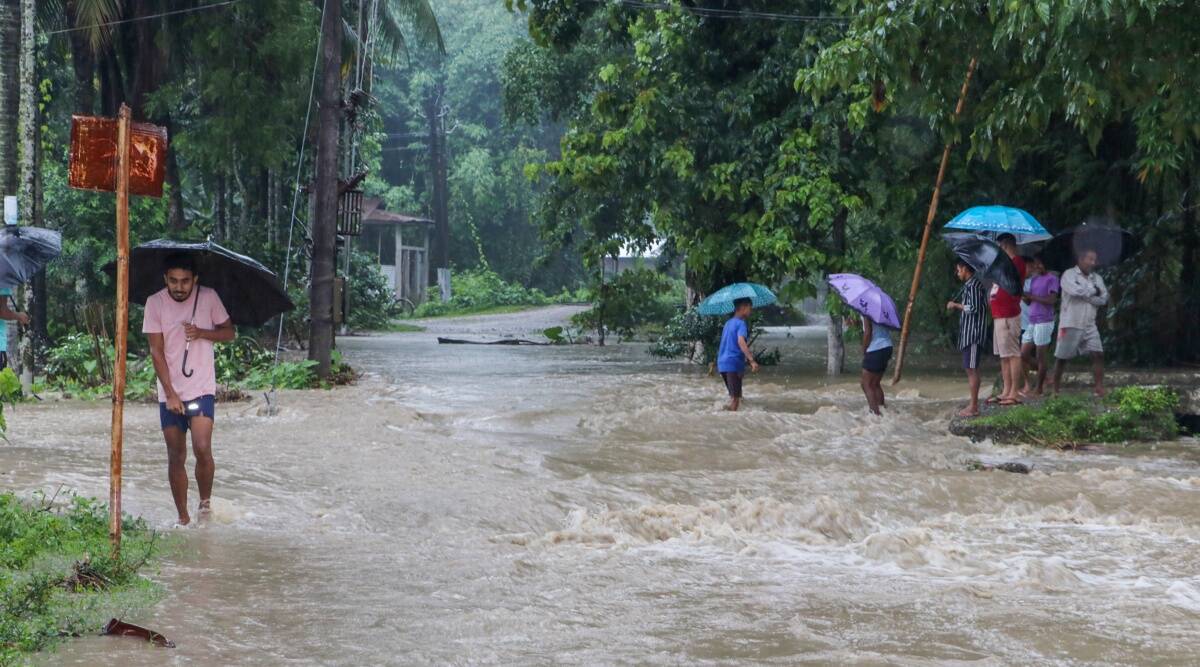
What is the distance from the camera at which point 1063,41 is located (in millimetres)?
8969

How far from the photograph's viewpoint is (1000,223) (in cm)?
1502

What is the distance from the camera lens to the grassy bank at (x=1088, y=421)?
12.9 metres

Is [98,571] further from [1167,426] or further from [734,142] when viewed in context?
[734,142]

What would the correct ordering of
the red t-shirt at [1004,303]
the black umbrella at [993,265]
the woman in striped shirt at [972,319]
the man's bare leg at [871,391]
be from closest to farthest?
1. the black umbrella at [993,265]
2. the red t-shirt at [1004,303]
3. the woman in striped shirt at [972,319]
4. the man's bare leg at [871,391]

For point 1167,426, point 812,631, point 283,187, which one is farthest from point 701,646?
Result: point 283,187

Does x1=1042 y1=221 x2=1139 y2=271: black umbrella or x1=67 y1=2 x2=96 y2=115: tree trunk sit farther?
x1=67 y1=2 x2=96 y2=115: tree trunk

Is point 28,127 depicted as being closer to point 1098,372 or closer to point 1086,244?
point 1098,372

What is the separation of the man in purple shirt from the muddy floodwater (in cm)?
126

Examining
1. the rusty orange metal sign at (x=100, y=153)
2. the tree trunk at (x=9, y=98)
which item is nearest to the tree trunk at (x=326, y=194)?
the tree trunk at (x=9, y=98)

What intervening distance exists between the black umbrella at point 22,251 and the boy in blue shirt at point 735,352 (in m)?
7.31

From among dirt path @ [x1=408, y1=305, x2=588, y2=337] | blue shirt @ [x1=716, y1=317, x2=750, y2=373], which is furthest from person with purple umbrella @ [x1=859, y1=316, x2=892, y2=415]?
dirt path @ [x1=408, y1=305, x2=588, y2=337]

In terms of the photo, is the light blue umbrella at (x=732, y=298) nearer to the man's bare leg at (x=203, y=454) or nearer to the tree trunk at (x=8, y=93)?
the tree trunk at (x=8, y=93)

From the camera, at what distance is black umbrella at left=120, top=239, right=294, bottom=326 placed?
8188 millimetres

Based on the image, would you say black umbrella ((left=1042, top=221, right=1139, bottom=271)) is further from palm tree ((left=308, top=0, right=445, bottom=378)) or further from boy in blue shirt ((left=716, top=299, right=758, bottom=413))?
palm tree ((left=308, top=0, right=445, bottom=378))
